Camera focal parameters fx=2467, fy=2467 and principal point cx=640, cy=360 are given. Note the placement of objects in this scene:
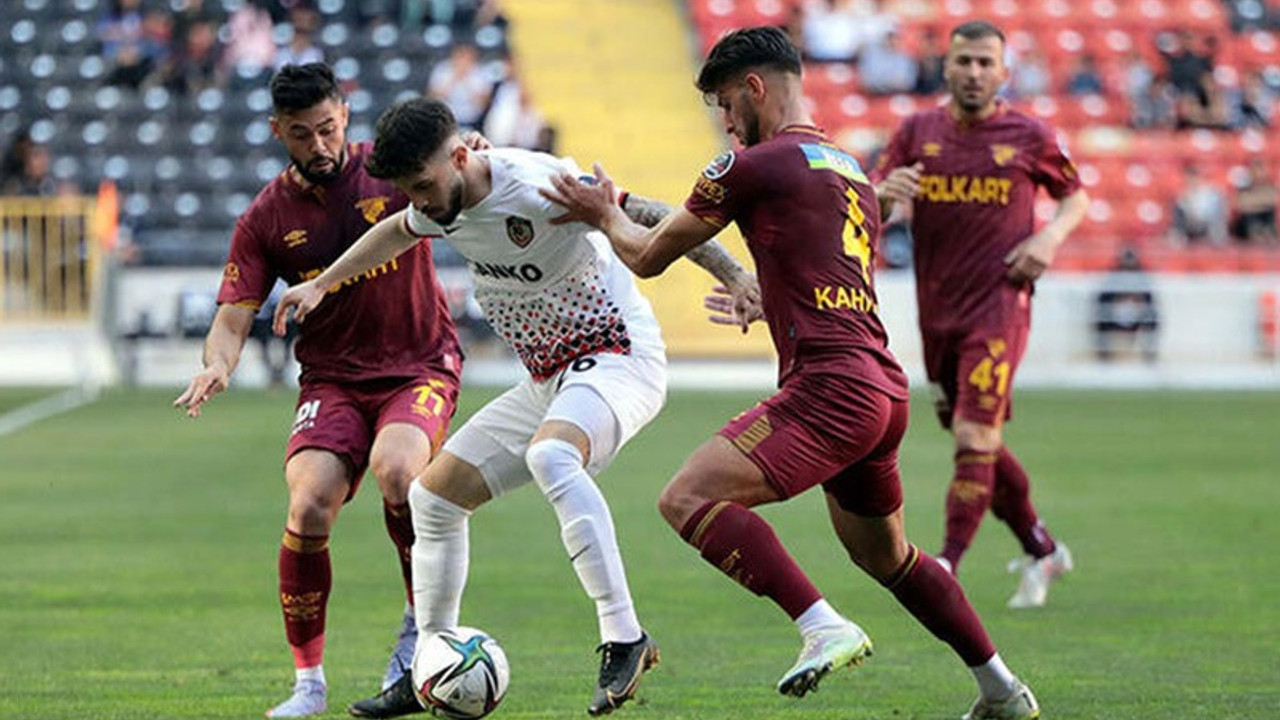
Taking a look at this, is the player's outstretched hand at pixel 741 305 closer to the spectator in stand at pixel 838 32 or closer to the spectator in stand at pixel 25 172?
the spectator in stand at pixel 25 172

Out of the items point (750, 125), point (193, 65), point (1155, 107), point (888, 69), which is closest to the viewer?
point (750, 125)

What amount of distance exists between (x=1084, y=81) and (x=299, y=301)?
25.8 m

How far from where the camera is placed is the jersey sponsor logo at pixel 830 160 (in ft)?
23.2

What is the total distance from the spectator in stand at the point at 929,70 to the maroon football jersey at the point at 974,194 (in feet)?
66.3

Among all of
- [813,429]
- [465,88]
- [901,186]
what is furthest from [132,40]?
[813,429]

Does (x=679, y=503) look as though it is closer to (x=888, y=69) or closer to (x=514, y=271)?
(x=514, y=271)

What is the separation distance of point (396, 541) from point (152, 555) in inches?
184

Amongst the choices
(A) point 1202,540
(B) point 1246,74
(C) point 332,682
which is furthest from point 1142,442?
(B) point 1246,74

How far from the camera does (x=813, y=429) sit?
7.01 meters

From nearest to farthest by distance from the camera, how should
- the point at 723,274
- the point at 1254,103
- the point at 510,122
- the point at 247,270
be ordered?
the point at 723,274, the point at 247,270, the point at 510,122, the point at 1254,103

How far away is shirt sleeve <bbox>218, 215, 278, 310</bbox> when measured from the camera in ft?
27.9

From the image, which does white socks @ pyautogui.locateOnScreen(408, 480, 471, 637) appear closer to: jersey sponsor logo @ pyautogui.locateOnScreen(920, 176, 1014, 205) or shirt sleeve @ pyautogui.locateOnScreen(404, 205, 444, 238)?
shirt sleeve @ pyautogui.locateOnScreen(404, 205, 444, 238)

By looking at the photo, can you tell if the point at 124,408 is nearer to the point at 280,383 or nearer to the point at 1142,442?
the point at 280,383

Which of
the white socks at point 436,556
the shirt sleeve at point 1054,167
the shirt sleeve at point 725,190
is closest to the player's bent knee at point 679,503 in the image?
the shirt sleeve at point 725,190
